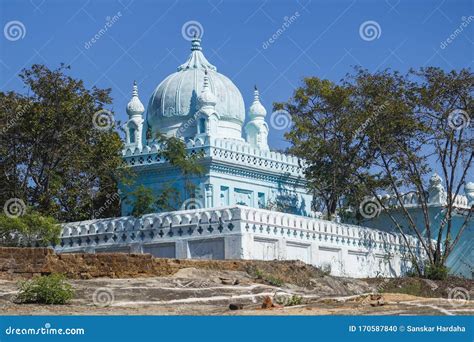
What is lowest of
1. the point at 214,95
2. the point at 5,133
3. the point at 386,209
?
the point at 386,209

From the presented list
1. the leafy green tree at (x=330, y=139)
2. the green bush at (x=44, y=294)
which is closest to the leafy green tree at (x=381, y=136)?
the leafy green tree at (x=330, y=139)

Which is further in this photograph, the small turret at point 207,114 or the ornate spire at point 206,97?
the ornate spire at point 206,97

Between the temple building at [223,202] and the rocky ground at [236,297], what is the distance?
2662mm

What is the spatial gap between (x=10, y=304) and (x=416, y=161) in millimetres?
16070

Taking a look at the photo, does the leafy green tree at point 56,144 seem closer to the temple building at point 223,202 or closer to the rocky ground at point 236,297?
the temple building at point 223,202

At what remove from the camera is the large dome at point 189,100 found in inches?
1299

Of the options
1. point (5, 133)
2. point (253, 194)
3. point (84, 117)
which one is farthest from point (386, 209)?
point (5, 133)

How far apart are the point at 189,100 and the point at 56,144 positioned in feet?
17.9

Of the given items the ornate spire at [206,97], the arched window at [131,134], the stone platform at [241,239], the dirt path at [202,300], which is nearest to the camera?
the dirt path at [202,300]

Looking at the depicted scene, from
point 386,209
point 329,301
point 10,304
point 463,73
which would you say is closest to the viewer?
point 10,304

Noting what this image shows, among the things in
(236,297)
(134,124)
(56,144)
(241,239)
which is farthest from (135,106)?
(236,297)

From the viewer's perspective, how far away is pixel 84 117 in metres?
29.2

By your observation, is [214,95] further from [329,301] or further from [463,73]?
[329,301]

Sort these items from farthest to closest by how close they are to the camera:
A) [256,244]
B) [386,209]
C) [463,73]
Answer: [386,209]
[463,73]
[256,244]
